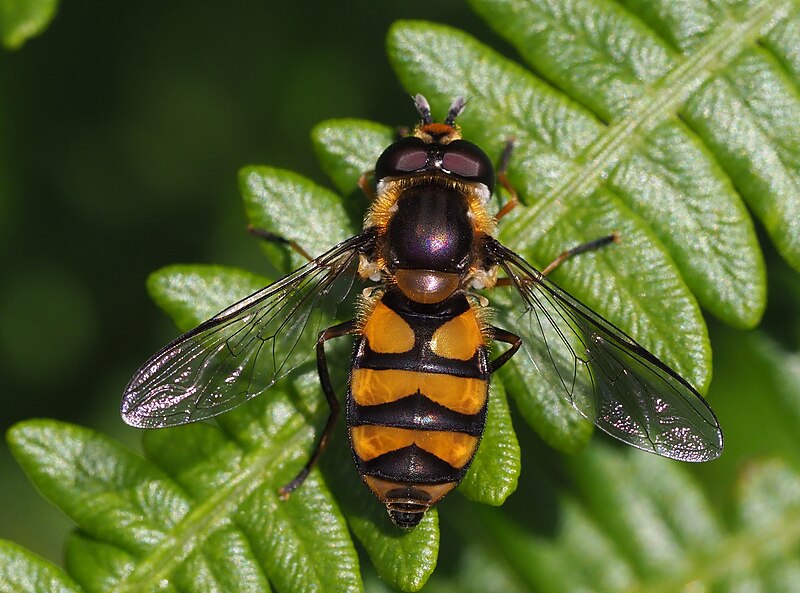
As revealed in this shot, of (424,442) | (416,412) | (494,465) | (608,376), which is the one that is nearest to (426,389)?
(416,412)

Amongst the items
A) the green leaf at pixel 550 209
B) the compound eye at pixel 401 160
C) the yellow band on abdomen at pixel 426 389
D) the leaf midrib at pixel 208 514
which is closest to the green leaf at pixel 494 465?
the green leaf at pixel 550 209

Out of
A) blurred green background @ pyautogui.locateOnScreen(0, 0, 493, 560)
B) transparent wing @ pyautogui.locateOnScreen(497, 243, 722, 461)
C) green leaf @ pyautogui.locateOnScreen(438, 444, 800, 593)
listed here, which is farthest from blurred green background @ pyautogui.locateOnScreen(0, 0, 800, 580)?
transparent wing @ pyautogui.locateOnScreen(497, 243, 722, 461)

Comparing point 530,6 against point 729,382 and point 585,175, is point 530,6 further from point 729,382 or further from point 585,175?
point 729,382

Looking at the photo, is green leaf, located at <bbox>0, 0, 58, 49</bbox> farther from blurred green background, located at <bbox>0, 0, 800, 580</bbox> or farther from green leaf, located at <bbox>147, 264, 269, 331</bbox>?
blurred green background, located at <bbox>0, 0, 800, 580</bbox>

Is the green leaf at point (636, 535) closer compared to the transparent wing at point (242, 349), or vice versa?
the transparent wing at point (242, 349)

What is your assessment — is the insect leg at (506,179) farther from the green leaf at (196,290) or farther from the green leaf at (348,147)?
the green leaf at (196,290)

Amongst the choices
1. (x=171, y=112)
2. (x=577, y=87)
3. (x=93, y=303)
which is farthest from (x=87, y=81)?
(x=577, y=87)

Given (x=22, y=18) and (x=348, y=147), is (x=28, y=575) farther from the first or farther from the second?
(x=348, y=147)
